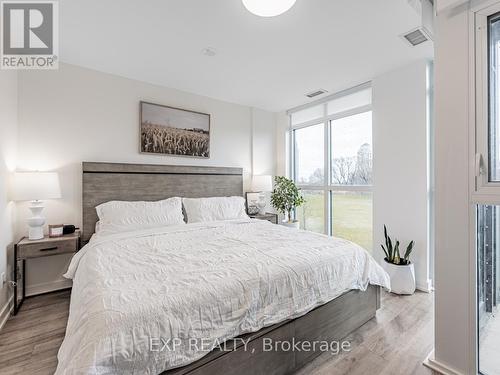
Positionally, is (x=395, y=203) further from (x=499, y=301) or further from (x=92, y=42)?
(x=92, y=42)

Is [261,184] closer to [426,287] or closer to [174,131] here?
[174,131]

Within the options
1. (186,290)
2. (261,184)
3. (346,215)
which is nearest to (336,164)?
(346,215)

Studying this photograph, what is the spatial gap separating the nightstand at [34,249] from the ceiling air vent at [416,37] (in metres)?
3.94

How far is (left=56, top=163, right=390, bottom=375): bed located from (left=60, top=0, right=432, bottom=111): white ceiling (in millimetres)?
1952

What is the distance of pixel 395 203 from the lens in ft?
10.0

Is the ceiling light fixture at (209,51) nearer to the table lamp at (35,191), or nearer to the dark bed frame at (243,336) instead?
the dark bed frame at (243,336)

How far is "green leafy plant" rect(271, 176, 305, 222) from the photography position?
4.23 meters

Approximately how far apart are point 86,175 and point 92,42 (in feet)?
4.74

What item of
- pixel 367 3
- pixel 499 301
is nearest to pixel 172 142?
pixel 367 3

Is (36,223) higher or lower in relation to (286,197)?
lower

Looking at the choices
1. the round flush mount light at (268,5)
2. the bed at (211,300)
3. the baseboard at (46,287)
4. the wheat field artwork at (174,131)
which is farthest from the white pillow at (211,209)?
the round flush mount light at (268,5)

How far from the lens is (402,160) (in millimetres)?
2973

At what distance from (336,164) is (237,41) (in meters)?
2.49

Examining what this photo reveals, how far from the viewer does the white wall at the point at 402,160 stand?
9.18ft
